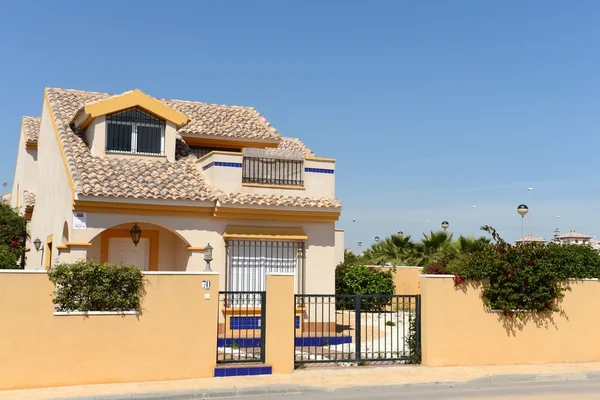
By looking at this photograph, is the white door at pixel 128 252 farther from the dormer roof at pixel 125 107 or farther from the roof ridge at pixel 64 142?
the dormer roof at pixel 125 107

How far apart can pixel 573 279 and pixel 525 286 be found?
57.3 inches

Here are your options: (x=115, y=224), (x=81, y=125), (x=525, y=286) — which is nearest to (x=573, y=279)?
(x=525, y=286)

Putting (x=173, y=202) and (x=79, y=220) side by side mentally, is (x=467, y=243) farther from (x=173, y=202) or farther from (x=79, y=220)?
(x=79, y=220)

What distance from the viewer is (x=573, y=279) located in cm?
1742

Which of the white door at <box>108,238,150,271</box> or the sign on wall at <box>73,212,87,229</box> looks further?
the white door at <box>108,238,150,271</box>

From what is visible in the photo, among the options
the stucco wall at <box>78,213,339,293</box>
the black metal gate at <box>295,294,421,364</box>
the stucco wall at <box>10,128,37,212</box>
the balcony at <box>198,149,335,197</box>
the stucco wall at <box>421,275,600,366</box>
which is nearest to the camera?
the black metal gate at <box>295,294,421,364</box>

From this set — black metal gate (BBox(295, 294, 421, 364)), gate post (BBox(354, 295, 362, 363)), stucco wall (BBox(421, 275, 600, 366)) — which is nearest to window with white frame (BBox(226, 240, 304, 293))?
black metal gate (BBox(295, 294, 421, 364))

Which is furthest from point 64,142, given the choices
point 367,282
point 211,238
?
point 367,282

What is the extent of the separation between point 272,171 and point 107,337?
8.48 meters

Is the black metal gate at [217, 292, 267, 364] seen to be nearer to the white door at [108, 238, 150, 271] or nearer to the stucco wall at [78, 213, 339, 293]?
the stucco wall at [78, 213, 339, 293]

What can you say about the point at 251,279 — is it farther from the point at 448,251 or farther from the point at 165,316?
the point at 448,251

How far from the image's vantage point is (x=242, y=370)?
14609 millimetres

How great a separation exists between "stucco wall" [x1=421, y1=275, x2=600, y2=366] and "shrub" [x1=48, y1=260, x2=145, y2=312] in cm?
653

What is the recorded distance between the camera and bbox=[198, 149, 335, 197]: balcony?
66.2 feet
